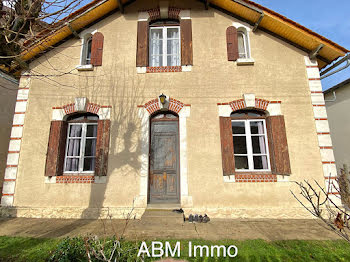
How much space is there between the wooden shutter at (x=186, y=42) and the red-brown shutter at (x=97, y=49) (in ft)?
8.28

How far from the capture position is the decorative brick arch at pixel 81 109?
548cm

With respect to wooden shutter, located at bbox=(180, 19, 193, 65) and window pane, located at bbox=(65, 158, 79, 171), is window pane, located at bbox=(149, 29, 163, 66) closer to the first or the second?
wooden shutter, located at bbox=(180, 19, 193, 65)

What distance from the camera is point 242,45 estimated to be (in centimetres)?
609

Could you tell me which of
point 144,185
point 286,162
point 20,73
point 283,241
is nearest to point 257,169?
point 286,162

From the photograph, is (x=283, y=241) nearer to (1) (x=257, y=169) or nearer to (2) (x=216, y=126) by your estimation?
(1) (x=257, y=169)

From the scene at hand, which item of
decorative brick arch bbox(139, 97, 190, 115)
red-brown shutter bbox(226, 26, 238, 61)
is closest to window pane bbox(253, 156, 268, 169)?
decorative brick arch bbox(139, 97, 190, 115)

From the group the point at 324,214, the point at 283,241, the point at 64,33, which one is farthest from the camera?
the point at 64,33

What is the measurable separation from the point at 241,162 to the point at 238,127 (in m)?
0.99

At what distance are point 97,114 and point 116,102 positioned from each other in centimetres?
64

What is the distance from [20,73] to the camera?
608 cm

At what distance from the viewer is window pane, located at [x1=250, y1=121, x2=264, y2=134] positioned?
5.41 meters

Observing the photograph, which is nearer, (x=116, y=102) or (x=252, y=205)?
(x=252, y=205)

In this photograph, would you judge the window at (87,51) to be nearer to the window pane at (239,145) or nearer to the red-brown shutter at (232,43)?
the red-brown shutter at (232,43)

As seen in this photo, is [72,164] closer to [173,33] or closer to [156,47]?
[156,47]
